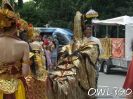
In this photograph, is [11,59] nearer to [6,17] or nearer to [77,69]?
[6,17]

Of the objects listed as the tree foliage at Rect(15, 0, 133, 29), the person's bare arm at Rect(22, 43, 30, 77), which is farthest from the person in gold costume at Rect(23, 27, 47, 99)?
the tree foliage at Rect(15, 0, 133, 29)

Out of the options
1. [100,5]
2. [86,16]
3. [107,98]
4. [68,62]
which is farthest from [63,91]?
[100,5]

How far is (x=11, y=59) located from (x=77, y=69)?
113 inches

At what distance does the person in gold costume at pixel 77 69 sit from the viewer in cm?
777

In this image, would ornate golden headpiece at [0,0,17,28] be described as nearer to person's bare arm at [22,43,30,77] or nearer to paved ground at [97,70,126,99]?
person's bare arm at [22,43,30,77]

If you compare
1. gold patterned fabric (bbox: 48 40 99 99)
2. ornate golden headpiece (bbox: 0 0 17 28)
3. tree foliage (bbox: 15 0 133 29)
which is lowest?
tree foliage (bbox: 15 0 133 29)

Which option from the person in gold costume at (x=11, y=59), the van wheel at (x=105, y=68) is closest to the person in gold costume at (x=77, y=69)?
the person in gold costume at (x=11, y=59)

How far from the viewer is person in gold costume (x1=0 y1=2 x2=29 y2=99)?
538 centimetres

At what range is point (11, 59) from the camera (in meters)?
5.41

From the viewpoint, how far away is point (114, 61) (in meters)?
19.7

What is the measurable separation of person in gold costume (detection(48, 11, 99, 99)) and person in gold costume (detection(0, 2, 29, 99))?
6.50ft

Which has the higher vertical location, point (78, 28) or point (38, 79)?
point (78, 28)

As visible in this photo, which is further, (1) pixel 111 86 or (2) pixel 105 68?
(2) pixel 105 68

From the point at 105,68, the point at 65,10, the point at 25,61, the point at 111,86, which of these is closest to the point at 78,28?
the point at 25,61
